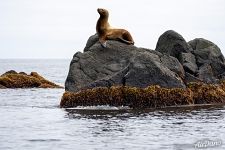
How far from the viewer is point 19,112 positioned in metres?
29.1

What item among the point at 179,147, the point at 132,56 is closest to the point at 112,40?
the point at 132,56

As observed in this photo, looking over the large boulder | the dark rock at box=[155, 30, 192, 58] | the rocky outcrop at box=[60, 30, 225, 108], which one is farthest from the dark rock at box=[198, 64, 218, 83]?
the dark rock at box=[155, 30, 192, 58]

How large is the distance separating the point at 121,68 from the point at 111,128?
9.27 metres

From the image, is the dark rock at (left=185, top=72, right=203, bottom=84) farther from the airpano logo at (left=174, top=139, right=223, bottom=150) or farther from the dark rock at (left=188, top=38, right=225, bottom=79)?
the airpano logo at (left=174, top=139, right=223, bottom=150)

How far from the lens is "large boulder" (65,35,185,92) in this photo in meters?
29.6

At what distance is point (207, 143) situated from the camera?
18.6 meters

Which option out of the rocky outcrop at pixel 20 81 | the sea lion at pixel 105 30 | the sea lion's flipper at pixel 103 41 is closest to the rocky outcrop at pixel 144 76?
the sea lion's flipper at pixel 103 41

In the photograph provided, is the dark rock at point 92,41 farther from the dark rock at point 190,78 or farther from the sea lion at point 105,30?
the dark rock at point 190,78

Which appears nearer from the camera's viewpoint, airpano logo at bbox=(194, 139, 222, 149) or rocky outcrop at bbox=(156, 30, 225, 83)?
airpano logo at bbox=(194, 139, 222, 149)

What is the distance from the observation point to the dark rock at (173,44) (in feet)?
115

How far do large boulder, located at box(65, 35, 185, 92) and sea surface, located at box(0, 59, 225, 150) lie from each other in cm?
179

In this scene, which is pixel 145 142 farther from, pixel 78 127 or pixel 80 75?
pixel 80 75

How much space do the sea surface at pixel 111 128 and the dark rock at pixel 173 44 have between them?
6663 millimetres

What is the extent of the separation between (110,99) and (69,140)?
9790mm
